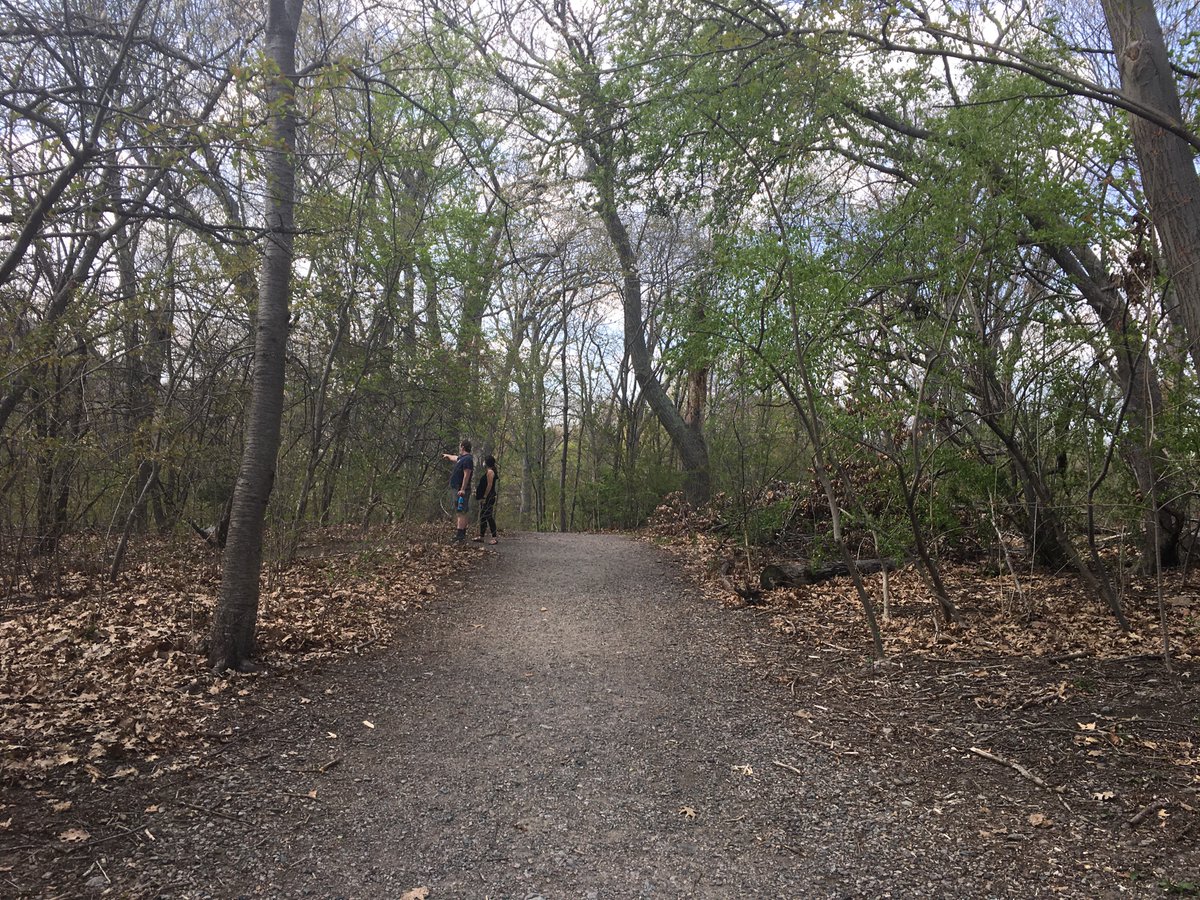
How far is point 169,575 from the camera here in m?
9.05

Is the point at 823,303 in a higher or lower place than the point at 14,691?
higher

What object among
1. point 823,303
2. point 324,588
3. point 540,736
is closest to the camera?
point 540,736

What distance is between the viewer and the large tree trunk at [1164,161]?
4.25m

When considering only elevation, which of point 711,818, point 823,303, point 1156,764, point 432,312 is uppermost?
point 432,312

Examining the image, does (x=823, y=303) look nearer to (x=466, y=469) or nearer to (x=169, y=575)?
(x=466, y=469)

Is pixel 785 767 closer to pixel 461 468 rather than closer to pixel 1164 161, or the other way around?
pixel 1164 161

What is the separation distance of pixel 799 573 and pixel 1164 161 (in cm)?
591

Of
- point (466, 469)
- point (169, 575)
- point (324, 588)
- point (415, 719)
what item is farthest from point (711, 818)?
point (466, 469)

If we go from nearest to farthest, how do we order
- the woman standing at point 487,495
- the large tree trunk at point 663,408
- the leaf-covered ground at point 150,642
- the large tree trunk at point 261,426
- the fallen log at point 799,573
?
the leaf-covered ground at point 150,642 → the large tree trunk at point 261,426 → the fallen log at point 799,573 → the woman standing at point 487,495 → the large tree trunk at point 663,408

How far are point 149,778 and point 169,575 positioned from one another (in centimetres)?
606

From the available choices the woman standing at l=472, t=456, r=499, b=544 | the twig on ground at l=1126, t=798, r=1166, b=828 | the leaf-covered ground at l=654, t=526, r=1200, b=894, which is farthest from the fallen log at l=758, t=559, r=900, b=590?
the twig on ground at l=1126, t=798, r=1166, b=828

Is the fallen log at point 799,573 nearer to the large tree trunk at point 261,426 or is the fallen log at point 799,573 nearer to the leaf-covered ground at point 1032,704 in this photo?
the leaf-covered ground at point 1032,704

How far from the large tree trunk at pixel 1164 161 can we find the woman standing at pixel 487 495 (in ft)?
33.2

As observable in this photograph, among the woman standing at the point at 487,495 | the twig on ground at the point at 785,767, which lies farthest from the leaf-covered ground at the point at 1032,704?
A: the woman standing at the point at 487,495
